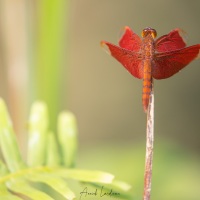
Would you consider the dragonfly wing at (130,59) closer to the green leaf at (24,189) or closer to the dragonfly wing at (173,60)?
the dragonfly wing at (173,60)

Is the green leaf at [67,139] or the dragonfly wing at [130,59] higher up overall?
the green leaf at [67,139]

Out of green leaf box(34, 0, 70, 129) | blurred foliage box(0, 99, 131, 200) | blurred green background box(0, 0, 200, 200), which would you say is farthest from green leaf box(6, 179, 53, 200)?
blurred green background box(0, 0, 200, 200)

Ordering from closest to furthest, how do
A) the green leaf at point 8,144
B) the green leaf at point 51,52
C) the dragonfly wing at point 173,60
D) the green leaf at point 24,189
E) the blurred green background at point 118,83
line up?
the dragonfly wing at point 173,60 → the green leaf at point 24,189 → the green leaf at point 8,144 → the green leaf at point 51,52 → the blurred green background at point 118,83

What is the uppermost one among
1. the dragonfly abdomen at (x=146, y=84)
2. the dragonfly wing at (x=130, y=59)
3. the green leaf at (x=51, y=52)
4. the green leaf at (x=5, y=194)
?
the green leaf at (x=51, y=52)

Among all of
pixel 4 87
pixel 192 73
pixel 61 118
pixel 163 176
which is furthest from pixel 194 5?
pixel 61 118

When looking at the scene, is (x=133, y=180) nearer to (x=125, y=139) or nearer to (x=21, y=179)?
(x=21, y=179)

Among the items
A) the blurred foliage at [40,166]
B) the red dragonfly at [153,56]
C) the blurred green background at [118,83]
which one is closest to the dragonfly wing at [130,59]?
the red dragonfly at [153,56]
